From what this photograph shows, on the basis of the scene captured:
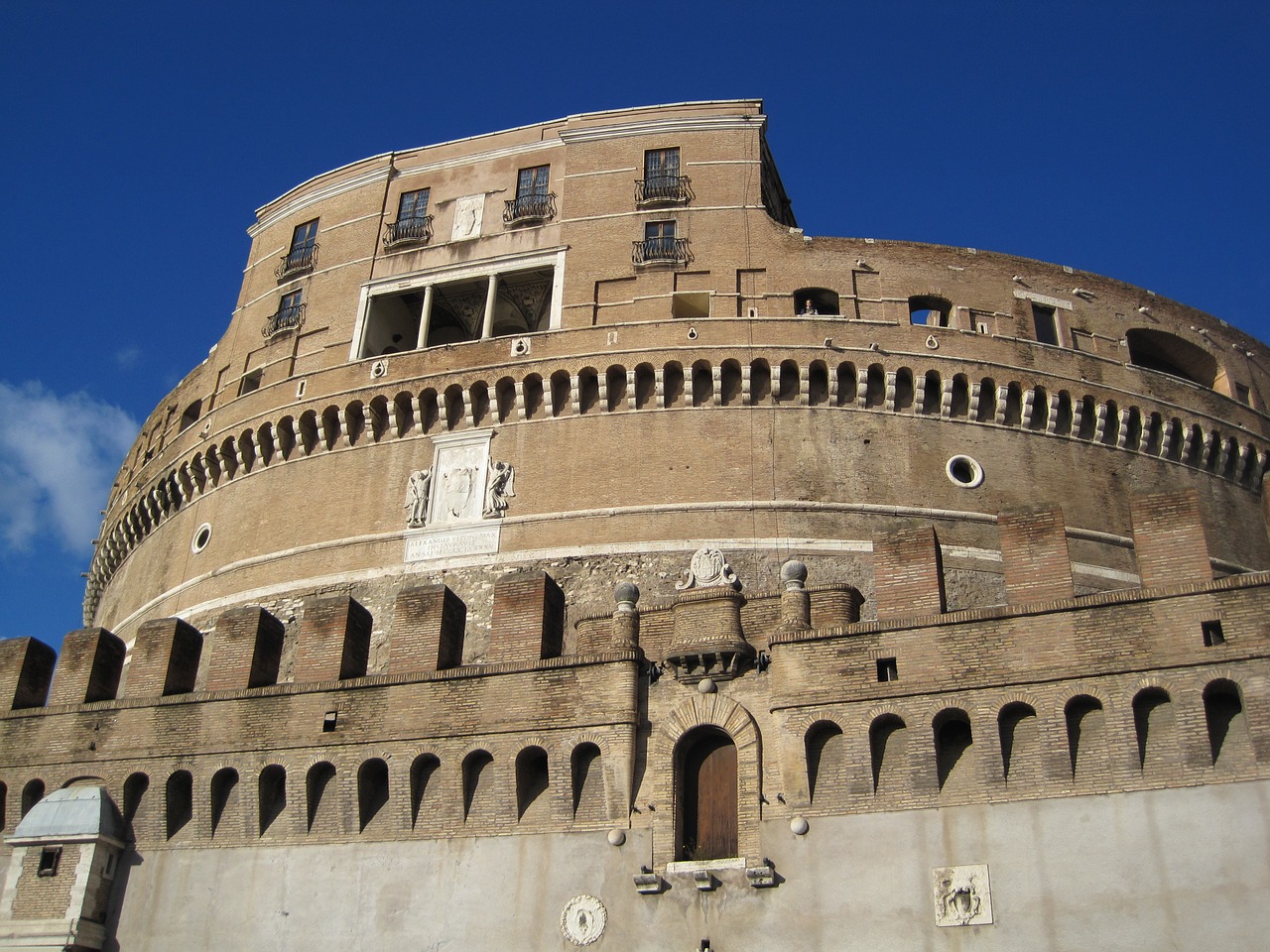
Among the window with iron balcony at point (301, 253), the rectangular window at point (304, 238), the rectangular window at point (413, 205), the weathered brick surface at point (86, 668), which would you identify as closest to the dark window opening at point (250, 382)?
the window with iron balcony at point (301, 253)

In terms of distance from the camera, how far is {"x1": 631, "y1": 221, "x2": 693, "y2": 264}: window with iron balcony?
27.4 metres

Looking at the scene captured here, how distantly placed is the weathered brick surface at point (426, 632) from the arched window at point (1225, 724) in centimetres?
835

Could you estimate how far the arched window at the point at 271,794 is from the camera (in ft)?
52.4

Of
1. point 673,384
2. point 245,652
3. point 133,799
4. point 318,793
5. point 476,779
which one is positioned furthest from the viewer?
point 673,384

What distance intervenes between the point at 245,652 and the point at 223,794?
1834 mm

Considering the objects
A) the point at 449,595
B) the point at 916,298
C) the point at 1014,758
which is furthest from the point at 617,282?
the point at 1014,758

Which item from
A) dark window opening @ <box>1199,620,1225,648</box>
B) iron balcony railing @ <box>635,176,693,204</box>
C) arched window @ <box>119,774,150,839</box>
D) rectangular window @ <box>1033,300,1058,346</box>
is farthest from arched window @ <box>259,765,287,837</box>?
rectangular window @ <box>1033,300,1058,346</box>

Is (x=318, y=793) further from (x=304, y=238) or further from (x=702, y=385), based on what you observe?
(x=304, y=238)

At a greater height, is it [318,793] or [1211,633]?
[1211,633]

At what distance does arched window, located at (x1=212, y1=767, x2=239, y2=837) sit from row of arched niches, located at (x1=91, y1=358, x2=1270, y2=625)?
37.4ft

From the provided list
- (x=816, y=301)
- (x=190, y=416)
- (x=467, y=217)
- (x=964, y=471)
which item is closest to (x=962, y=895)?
(x=964, y=471)

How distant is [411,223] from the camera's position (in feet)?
99.2

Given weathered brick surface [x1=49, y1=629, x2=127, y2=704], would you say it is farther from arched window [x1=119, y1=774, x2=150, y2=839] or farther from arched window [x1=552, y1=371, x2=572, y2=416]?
arched window [x1=552, y1=371, x2=572, y2=416]

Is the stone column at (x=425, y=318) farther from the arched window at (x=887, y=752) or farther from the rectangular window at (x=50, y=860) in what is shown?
the arched window at (x=887, y=752)
